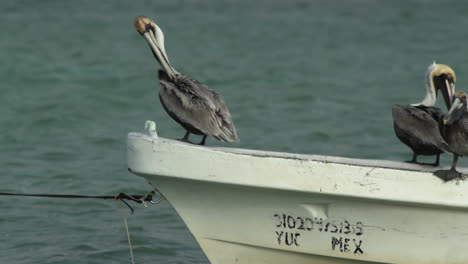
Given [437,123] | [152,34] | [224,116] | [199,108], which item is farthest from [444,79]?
[152,34]

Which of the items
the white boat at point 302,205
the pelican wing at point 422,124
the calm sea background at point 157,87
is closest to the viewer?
the white boat at point 302,205

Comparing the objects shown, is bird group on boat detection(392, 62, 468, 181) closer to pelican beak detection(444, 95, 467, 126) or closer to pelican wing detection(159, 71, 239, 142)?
pelican beak detection(444, 95, 467, 126)

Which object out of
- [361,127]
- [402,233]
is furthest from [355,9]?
[402,233]

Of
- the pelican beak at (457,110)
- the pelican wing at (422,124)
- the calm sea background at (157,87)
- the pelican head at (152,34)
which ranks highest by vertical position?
the pelican head at (152,34)

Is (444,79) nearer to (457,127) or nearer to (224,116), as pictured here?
(457,127)

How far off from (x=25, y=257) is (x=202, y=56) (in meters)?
10.4

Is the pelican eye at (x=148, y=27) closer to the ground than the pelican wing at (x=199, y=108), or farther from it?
farther from it

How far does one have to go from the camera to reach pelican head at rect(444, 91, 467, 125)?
6.62 meters

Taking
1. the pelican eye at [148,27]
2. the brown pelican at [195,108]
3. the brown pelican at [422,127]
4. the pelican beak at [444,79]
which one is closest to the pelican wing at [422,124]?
the brown pelican at [422,127]

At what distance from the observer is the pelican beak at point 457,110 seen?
261 inches

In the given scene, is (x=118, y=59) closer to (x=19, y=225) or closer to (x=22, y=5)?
(x=22, y=5)

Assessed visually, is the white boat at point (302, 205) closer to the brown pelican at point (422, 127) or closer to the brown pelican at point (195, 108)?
the brown pelican at point (195, 108)

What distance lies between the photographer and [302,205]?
6.58m

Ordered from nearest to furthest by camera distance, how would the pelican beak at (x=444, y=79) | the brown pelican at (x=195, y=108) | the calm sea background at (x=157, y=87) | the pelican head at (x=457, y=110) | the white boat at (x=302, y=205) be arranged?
1. the white boat at (x=302, y=205)
2. the pelican head at (x=457, y=110)
3. the brown pelican at (x=195, y=108)
4. the pelican beak at (x=444, y=79)
5. the calm sea background at (x=157, y=87)
